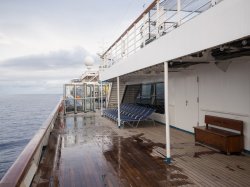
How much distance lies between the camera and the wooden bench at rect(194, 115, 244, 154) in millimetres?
5465

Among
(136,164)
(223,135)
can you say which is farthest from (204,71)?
(136,164)

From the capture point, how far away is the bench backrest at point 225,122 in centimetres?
564

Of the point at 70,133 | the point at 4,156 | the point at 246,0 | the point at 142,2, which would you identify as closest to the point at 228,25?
the point at 246,0

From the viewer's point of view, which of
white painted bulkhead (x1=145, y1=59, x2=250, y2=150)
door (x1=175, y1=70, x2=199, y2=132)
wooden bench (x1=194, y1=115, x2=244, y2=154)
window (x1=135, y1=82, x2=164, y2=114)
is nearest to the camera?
wooden bench (x1=194, y1=115, x2=244, y2=154)

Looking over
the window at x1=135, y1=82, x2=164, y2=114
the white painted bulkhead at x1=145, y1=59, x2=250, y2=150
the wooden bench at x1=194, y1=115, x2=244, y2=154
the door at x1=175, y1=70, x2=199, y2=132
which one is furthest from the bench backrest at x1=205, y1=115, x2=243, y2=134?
the window at x1=135, y1=82, x2=164, y2=114

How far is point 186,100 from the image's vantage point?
322 inches

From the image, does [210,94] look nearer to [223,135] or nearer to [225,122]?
[225,122]

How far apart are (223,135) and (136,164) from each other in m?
2.01

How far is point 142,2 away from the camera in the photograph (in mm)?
6895

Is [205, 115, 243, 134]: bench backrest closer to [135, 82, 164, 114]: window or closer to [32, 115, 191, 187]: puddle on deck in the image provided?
[32, 115, 191, 187]: puddle on deck

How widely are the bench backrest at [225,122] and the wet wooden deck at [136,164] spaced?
0.67 m

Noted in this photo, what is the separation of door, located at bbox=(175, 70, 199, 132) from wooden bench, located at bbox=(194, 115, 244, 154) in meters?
1.06

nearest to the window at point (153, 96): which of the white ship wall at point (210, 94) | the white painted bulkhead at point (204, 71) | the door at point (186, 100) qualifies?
the white painted bulkhead at point (204, 71)

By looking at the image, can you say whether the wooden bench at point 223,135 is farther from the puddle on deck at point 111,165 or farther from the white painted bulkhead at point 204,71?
the puddle on deck at point 111,165
